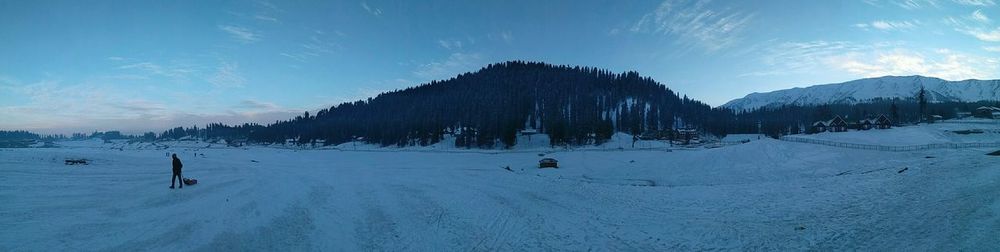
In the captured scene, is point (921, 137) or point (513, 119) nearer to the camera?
point (921, 137)

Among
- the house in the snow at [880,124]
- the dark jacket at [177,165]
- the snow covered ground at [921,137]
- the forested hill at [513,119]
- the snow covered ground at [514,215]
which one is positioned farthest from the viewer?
the forested hill at [513,119]

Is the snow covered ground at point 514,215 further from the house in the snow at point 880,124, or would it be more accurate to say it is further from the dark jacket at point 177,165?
the house in the snow at point 880,124

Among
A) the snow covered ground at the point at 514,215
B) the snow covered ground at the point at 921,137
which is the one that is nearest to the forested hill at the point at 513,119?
the snow covered ground at the point at 921,137

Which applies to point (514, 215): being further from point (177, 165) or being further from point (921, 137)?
point (921, 137)

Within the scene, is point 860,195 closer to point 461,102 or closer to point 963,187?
point 963,187

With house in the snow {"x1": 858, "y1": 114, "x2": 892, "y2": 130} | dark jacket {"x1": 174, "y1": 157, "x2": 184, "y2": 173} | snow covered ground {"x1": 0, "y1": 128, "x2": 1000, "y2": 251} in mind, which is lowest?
snow covered ground {"x1": 0, "y1": 128, "x2": 1000, "y2": 251}

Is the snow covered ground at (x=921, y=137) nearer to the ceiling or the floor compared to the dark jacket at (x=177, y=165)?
nearer to the floor

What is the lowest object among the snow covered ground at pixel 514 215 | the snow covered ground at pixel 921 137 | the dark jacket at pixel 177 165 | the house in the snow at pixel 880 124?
the snow covered ground at pixel 514 215

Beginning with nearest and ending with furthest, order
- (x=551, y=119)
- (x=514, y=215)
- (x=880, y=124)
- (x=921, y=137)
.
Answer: (x=514, y=215) → (x=921, y=137) → (x=880, y=124) → (x=551, y=119)

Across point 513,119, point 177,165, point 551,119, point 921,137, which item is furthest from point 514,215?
point 551,119

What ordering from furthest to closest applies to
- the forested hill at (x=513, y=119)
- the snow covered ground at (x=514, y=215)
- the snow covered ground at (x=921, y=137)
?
the forested hill at (x=513, y=119)
the snow covered ground at (x=921, y=137)
the snow covered ground at (x=514, y=215)

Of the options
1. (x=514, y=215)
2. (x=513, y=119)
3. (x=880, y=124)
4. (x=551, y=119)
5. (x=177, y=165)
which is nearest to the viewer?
(x=514, y=215)

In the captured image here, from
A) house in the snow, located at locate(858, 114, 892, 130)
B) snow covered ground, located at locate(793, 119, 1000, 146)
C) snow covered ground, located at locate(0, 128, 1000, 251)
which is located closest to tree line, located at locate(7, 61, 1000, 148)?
house in the snow, located at locate(858, 114, 892, 130)

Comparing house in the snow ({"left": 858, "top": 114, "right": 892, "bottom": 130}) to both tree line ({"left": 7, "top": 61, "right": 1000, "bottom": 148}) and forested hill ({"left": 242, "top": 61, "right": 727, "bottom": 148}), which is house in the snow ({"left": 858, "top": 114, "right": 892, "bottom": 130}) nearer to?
tree line ({"left": 7, "top": 61, "right": 1000, "bottom": 148})
